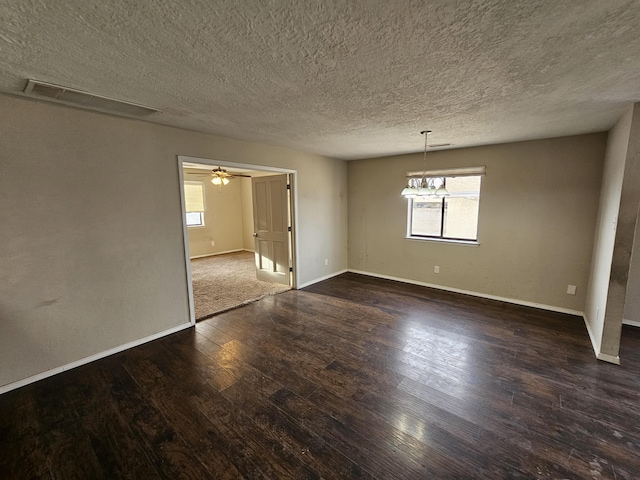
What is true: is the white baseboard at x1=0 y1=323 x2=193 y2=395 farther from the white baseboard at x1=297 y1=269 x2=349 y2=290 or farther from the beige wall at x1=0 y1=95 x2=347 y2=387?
the white baseboard at x1=297 y1=269 x2=349 y2=290

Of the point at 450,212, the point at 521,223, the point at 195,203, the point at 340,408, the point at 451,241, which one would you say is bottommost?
the point at 340,408

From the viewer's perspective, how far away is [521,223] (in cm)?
394

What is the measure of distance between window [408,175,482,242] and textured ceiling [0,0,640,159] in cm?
175

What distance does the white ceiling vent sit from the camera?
6.51ft

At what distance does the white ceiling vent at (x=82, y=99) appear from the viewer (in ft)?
6.51

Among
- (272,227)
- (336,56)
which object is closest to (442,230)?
(272,227)

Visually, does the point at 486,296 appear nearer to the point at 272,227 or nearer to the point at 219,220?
the point at 272,227

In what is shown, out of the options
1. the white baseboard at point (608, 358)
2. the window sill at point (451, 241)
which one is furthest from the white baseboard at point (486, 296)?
the white baseboard at point (608, 358)

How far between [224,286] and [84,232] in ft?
8.67

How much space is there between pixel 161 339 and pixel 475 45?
3812mm

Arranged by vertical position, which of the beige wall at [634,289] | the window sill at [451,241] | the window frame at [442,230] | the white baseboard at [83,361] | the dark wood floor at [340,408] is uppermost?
the window frame at [442,230]

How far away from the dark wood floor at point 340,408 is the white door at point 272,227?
1.76 meters

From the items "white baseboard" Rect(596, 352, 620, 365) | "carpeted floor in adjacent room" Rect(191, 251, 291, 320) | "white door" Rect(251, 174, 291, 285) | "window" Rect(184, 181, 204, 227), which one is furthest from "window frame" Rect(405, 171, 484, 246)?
"window" Rect(184, 181, 204, 227)

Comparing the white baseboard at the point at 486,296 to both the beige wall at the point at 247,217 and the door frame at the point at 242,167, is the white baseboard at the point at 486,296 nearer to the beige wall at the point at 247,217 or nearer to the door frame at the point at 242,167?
the door frame at the point at 242,167
